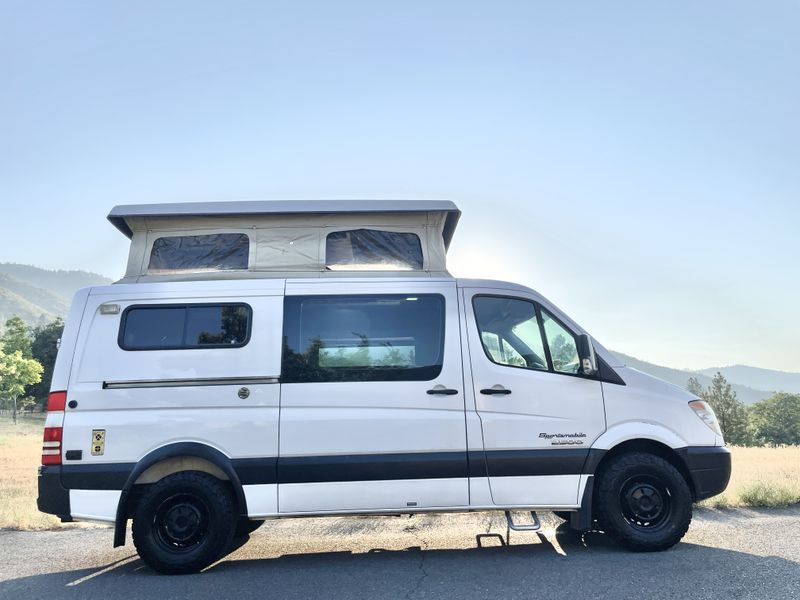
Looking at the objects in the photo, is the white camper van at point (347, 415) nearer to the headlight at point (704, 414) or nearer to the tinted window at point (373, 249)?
the headlight at point (704, 414)

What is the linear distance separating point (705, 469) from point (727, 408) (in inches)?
2949

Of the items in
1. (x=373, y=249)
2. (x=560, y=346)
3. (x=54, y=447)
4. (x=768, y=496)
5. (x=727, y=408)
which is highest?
(x=727, y=408)

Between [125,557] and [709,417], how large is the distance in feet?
19.9

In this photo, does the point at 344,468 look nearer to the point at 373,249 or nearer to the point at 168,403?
the point at 168,403

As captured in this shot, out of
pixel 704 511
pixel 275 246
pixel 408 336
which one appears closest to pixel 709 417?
pixel 704 511

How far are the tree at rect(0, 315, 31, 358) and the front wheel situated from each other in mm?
69270

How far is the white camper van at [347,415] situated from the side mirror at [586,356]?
0.02 m

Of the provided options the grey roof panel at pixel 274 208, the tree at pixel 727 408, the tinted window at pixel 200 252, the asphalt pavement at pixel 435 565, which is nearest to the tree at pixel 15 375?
the asphalt pavement at pixel 435 565

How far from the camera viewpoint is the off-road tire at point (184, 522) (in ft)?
18.4

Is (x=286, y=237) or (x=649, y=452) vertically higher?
(x=286, y=237)

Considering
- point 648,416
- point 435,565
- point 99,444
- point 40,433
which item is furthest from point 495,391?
point 40,433

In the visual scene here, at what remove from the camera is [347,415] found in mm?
5734

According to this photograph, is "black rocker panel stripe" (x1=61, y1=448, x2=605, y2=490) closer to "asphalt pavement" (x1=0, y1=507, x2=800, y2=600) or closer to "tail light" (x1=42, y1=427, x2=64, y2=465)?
"tail light" (x1=42, y1=427, x2=64, y2=465)

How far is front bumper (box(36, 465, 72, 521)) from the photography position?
565cm
